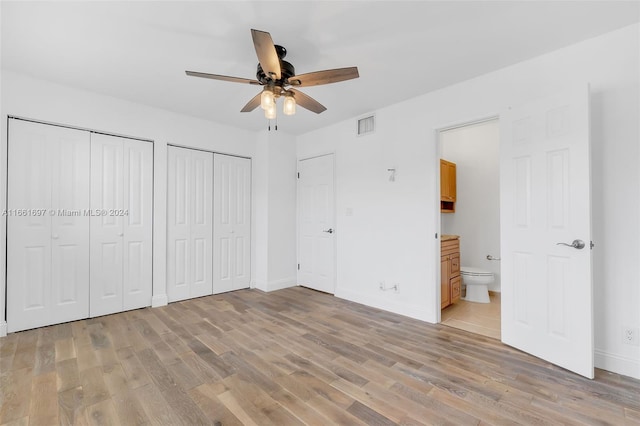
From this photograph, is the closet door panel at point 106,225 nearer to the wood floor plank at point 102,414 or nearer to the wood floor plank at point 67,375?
the wood floor plank at point 67,375

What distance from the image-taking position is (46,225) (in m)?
2.95

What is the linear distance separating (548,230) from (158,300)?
4345mm

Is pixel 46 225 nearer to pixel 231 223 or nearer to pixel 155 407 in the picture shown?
pixel 231 223

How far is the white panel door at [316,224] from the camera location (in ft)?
14.0

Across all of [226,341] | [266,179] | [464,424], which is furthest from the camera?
[266,179]

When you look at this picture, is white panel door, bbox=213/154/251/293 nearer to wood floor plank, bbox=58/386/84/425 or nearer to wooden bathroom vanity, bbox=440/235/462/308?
wood floor plank, bbox=58/386/84/425

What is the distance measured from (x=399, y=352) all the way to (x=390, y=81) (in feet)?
8.65

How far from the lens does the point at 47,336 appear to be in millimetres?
2709

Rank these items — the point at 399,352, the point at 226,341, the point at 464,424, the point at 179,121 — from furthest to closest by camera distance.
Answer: the point at 179,121, the point at 226,341, the point at 399,352, the point at 464,424

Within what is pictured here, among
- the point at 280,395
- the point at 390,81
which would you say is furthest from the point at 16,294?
the point at 390,81

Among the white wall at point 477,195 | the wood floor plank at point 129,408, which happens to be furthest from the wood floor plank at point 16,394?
the white wall at point 477,195

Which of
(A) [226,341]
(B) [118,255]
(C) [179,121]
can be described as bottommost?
(A) [226,341]

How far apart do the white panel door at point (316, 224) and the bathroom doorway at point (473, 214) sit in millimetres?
1660

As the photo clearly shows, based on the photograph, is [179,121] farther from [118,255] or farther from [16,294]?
[16,294]
